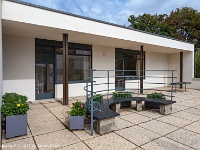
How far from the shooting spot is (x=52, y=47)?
7281 mm

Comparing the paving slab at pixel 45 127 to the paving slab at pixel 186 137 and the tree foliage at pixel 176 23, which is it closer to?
the paving slab at pixel 186 137

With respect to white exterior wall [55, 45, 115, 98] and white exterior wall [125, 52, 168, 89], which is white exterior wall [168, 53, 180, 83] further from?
→ white exterior wall [55, 45, 115, 98]

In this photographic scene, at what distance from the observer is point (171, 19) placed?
21094 millimetres

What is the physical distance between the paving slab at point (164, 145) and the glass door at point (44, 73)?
18.1 feet

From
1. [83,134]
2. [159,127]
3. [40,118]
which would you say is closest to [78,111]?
[83,134]

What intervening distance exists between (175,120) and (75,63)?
5.40m

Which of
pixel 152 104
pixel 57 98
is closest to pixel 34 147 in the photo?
pixel 152 104

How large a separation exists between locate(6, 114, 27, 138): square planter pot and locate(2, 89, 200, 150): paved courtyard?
0.10 metres

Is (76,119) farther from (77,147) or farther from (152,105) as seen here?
A: (152,105)

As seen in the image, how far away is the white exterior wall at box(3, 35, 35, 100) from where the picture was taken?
6.16 meters

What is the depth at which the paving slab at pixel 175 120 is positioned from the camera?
3973 mm

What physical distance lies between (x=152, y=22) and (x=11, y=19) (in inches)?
823

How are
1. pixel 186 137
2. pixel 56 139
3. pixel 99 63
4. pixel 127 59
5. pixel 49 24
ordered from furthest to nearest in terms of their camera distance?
1. pixel 127 59
2. pixel 99 63
3. pixel 49 24
4. pixel 186 137
5. pixel 56 139

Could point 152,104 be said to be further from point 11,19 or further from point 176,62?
point 176,62
